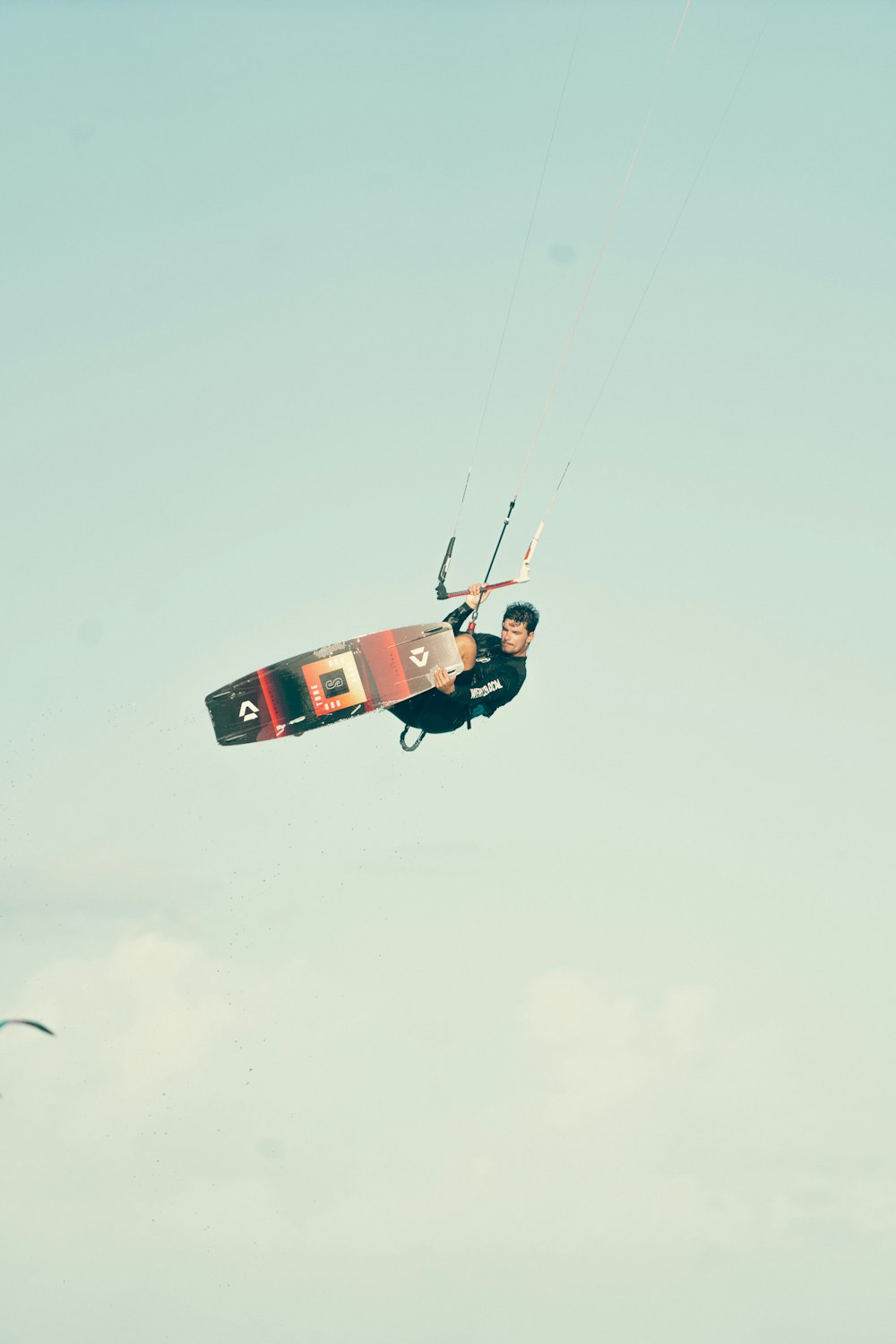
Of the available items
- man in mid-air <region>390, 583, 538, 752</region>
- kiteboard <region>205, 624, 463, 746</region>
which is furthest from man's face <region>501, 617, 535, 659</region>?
kiteboard <region>205, 624, 463, 746</region>

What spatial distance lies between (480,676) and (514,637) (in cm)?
65

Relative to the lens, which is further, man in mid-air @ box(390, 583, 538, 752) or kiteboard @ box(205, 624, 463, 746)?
kiteboard @ box(205, 624, 463, 746)

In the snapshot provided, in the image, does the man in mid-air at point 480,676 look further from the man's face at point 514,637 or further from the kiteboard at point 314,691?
the kiteboard at point 314,691

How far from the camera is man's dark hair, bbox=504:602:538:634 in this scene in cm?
1625

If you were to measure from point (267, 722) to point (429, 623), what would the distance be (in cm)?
249

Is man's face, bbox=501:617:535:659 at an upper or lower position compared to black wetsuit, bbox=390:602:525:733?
upper

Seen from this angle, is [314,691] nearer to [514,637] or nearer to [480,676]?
[480,676]

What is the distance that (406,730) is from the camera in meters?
16.9

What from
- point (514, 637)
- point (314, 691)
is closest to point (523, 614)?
point (514, 637)

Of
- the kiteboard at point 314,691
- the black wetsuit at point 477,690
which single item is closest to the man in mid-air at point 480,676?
Answer: the black wetsuit at point 477,690

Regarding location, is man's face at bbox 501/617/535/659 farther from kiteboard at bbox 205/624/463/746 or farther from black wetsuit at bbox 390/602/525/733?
kiteboard at bbox 205/624/463/746

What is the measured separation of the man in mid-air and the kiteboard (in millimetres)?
448

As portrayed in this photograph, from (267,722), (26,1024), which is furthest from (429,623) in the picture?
(26,1024)

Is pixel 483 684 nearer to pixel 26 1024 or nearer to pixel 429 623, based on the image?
pixel 429 623
